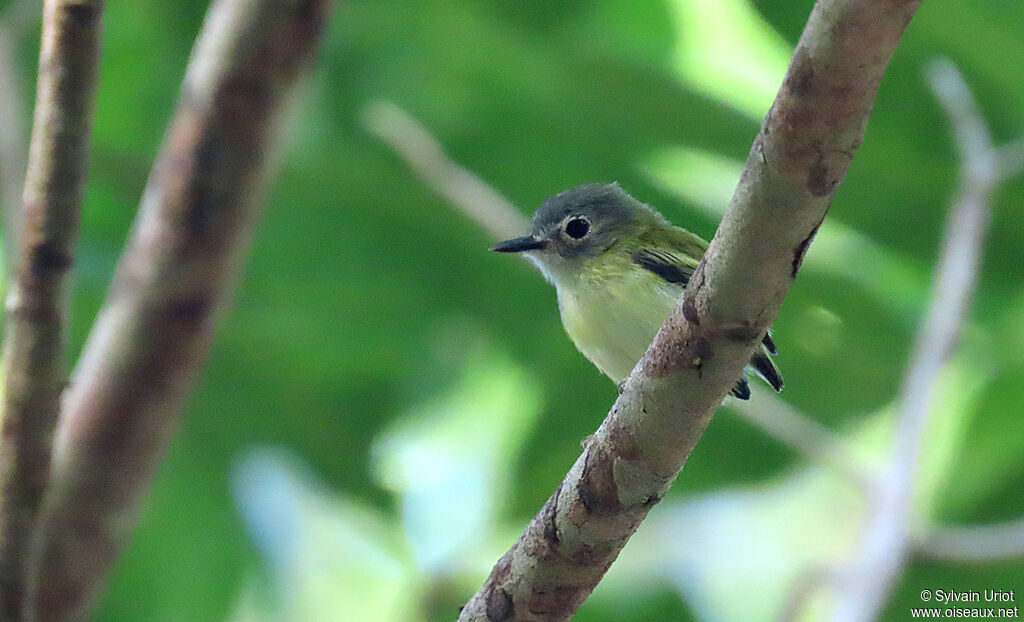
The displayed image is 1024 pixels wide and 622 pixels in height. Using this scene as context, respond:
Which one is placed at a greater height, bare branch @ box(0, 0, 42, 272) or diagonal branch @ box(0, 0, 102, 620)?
diagonal branch @ box(0, 0, 102, 620)

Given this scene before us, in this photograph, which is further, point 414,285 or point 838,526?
point 838,526

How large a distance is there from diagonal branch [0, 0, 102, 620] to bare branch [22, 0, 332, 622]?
41.2 inches

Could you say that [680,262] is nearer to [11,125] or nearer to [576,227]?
[576,227]

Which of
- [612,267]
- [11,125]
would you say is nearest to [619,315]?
[612,267]

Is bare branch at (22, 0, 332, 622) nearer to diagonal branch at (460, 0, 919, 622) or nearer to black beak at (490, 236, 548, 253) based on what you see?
black beak at (490, 236, 548, 253)

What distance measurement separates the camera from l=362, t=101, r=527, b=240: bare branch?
4051mm

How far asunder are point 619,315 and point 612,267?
0.23 m

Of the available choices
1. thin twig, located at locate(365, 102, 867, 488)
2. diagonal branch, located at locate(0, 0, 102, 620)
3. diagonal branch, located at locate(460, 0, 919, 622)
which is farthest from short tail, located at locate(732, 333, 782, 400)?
diagonal branch, located at locate(0, 0, 102, 620)

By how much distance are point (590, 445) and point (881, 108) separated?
326 cm

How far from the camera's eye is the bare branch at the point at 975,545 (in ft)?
11.9

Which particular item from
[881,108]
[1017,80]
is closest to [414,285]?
[881,108]

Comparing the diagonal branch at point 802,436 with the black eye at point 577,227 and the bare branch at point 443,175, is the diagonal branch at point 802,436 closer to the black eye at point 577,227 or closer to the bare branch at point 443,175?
the black eye at point 577,227

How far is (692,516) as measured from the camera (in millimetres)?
5512

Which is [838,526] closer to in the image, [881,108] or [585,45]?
[881,108]
